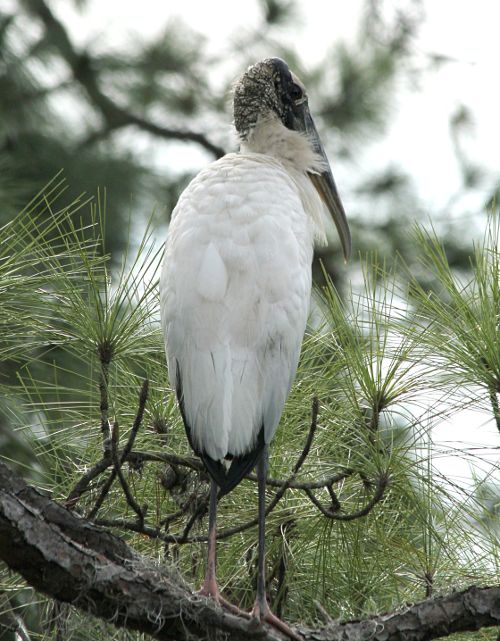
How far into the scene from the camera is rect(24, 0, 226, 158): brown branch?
16.5ft

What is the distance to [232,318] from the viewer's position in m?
1.97

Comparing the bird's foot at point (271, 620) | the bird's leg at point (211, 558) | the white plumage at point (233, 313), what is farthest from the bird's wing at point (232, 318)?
the bird's foot at point (271, 620)

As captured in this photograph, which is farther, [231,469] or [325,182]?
[325,182]

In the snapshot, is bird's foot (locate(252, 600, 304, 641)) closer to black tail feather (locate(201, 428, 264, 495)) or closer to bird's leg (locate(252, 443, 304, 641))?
bird's leg (locate(252, 443, 304, 641))

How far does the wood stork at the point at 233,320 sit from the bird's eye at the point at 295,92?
24.6 inches

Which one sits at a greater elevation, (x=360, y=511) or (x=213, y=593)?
(x=360, y=511)

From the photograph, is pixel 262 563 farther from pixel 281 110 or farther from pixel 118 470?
pixel 281 110

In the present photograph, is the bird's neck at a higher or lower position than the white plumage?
higher

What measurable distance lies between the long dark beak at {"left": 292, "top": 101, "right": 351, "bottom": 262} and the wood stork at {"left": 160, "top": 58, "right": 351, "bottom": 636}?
19.5 inches

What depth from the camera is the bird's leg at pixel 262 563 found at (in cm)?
190

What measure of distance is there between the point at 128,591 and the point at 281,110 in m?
1.44

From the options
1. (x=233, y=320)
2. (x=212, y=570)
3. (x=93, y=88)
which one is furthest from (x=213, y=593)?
(x=93, y=88)

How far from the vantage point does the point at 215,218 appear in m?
2.09

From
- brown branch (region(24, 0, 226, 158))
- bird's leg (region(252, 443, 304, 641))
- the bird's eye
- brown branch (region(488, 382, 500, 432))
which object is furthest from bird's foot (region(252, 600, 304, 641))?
brown branch (region(24, 0, 226, 158))
